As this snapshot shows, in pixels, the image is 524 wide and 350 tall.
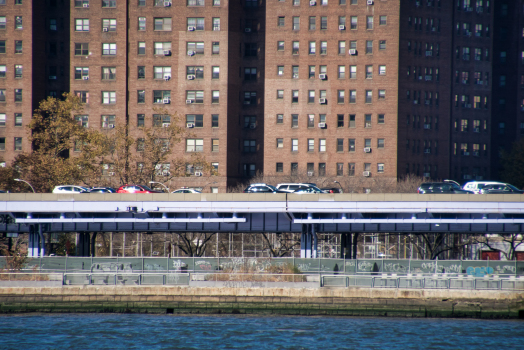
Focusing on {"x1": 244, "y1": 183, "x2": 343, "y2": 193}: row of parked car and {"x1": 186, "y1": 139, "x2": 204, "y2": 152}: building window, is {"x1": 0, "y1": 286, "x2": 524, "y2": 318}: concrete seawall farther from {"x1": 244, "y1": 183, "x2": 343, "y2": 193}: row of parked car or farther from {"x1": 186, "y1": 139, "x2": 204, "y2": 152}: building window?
{"x1": 186, "y1": 139, "x2": 204, "y2": 152}: building window

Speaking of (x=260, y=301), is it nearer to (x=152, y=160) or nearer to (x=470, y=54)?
(x=152, y=160)

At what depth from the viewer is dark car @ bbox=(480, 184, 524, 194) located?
6372cm

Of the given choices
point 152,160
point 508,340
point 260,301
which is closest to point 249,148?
point 152,160

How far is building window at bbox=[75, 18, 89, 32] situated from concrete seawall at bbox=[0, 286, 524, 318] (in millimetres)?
66531

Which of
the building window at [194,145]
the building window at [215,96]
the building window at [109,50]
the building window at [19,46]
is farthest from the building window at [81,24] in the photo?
the building window at [194,145]

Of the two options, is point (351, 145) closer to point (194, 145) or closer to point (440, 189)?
point (194, 145)

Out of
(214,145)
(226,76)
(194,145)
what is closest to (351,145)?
(214,145)

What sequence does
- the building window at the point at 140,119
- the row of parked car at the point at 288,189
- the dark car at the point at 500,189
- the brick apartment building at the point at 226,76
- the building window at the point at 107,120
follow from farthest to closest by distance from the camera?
1. the building window at the point at 107,120
2. the building window at the point at 140,119
3. the brick apartment building at the point at 226,76
4. the row of parked car at the point at 288,189
5. the dark car at the point at 500,189

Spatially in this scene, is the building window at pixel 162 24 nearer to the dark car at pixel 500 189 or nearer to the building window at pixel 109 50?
the building window at pixel 109 50

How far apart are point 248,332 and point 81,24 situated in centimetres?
7725

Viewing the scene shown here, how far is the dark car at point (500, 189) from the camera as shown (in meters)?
63.7

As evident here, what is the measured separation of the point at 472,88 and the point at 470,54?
573cm

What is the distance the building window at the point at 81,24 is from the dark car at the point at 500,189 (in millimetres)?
70260

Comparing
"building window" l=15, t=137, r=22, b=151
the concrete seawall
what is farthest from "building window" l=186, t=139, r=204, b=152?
the concrete seawall
